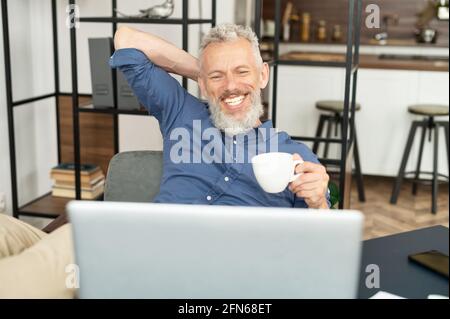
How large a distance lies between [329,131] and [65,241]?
3.31 meters

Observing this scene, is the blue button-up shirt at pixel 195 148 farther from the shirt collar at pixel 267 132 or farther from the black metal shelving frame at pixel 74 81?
the black metal shelving frame at pixel 74 81

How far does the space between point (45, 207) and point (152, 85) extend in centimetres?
130

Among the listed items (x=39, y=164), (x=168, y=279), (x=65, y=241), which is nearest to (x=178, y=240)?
(x=168, y=279)

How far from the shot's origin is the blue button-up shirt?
1.77 meters

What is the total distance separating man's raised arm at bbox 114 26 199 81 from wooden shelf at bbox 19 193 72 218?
1.15m

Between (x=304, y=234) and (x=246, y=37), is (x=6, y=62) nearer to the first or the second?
(x=246, y=37)

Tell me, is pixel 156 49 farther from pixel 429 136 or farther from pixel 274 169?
pixel 429 136

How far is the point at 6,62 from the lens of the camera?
8.64 feet

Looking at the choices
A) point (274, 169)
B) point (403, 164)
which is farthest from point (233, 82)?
point (403, 164)

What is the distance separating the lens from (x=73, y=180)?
3.00 m

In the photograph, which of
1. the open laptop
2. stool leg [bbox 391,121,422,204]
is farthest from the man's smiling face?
stool leg [bbox 391,121,422,204]

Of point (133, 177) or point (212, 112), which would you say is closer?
point (133, 177)

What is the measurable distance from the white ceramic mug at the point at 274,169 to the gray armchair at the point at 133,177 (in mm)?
611

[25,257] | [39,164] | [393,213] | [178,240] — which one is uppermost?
[178,240]
